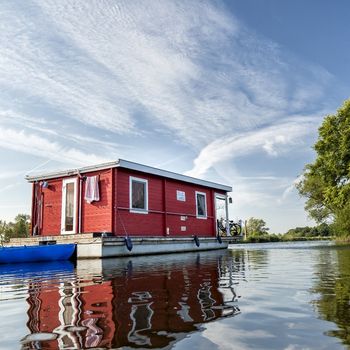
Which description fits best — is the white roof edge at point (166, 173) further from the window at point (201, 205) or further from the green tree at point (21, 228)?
the green tree at point (21, 228)

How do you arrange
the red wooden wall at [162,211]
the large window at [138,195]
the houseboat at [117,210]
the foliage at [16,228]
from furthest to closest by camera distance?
the foliage at [16,228] < the large window at [138,195] < the red wooden wall at [162,211] < the houseboat at [117,210]

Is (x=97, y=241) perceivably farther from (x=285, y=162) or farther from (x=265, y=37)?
(x=285, y=162)

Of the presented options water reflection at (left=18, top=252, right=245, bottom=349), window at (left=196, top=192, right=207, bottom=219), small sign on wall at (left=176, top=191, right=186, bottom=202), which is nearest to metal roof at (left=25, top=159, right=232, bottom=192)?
small sign on wall at (left=176, top=191, right=186, bottom=202)

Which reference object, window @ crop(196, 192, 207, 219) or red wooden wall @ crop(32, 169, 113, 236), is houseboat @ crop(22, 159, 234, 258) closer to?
red wooden wall @ crop(32, 169, 113, 236)

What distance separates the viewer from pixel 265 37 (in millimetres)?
13680

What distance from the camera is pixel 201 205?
1842 centimetres

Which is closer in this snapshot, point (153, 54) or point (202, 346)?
point (202, 346)

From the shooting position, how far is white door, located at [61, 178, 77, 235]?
1430 cm

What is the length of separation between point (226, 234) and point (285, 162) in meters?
8.50

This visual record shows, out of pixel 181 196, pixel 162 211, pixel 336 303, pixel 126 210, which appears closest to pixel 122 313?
pixel 336 303

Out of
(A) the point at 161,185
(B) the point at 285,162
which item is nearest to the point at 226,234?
(A) the point at 161,185

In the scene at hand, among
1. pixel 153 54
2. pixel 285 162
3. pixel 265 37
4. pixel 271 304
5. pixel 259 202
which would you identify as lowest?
pixel 271 304

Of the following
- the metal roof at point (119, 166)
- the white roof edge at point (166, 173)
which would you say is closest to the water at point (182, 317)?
the metal roof at point (119, 166)

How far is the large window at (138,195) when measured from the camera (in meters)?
14.0
